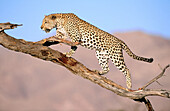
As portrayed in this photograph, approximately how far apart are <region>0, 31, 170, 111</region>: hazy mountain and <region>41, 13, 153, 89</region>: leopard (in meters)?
47.9

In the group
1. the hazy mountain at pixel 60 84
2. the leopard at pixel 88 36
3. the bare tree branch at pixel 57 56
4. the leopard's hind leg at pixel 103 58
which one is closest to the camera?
the bare tree branch at pixel 57 56

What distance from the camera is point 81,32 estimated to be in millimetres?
11695

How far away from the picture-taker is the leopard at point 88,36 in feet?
37.8

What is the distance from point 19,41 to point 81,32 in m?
2.71

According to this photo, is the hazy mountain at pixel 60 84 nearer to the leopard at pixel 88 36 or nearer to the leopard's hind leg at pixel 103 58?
the leopard's hind leg at pixel 103 58

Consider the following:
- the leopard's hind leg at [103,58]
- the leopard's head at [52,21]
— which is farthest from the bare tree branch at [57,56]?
the leopard's hind leg at [103,58]

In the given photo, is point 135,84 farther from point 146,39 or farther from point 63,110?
point 146,39

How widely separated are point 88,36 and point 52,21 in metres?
1.52

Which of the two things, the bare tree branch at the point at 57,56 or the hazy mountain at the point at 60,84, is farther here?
the hazy mountain at the point at 60,84

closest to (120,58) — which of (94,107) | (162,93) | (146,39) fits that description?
(162,93)

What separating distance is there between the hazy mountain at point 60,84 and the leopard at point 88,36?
157 ft

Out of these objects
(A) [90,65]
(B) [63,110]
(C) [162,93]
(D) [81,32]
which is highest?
(A) [90,65]

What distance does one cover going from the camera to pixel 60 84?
7156 cm

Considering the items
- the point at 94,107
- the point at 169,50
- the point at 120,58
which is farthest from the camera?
the point at 169,50
